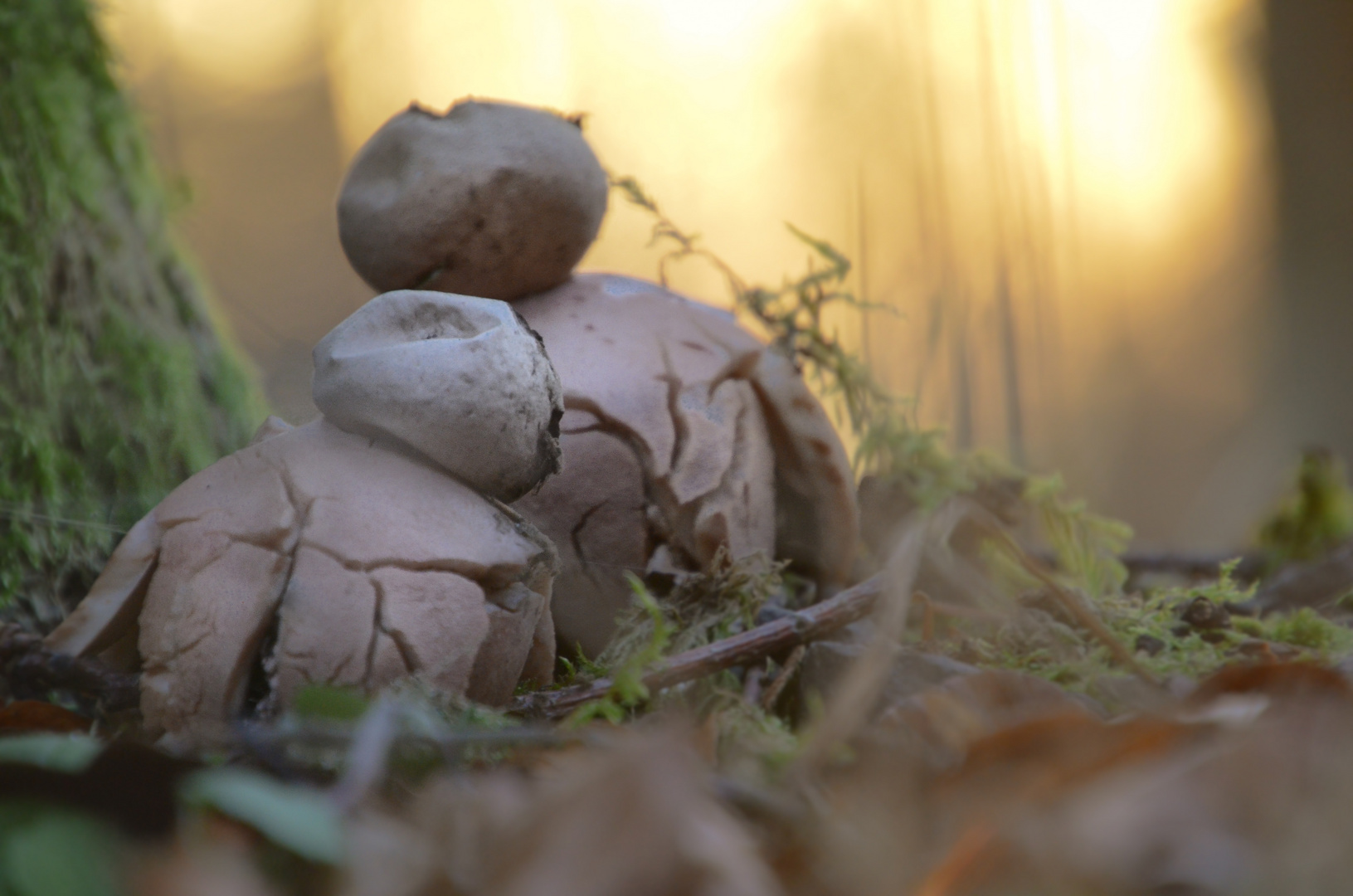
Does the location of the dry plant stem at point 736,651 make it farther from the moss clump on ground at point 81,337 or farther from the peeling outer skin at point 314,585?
the moss clump on ground at point 81,337

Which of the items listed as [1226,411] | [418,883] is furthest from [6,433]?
[1226,411]

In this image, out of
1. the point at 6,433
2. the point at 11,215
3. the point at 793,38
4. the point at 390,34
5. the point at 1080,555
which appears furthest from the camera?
the point at 390,34

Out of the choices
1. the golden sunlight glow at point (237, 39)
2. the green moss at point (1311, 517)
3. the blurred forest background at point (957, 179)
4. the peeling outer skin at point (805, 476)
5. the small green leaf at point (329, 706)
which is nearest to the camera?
the small green leaf at point (329, 706)

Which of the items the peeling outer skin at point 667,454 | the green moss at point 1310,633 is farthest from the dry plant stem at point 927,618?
the green moss at point 1310,633

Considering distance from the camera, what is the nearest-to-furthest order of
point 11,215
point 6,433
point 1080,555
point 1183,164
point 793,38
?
point 6,433 < point 11,215 < point 1080,555 < point 793,38 < point 1183,164

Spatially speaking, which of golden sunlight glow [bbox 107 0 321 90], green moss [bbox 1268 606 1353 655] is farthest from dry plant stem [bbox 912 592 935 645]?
golden sunlight glow [bbox 107 0 321 90]

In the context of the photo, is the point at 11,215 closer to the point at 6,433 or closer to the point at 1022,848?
the point at 6,433
